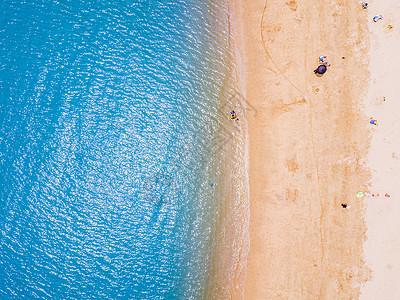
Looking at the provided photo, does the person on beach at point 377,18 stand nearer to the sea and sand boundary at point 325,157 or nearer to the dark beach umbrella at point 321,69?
the sea and sand boundary at point 325,157

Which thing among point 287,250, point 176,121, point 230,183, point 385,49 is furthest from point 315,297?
Answer: point 385,49

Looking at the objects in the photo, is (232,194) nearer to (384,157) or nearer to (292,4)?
(384,157)

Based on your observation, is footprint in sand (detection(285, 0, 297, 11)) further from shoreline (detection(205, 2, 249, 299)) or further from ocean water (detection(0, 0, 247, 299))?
ocean water (detection(0, 0, 247, 299))

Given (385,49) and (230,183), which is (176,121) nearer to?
(230,183)

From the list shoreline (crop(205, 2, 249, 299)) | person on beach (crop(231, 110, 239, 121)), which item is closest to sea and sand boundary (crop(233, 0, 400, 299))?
shoreline (crop(205, 2, 249, 299))

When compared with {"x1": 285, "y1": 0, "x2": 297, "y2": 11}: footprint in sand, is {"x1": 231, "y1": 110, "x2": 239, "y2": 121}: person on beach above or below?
below

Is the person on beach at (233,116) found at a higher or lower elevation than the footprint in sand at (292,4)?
lower

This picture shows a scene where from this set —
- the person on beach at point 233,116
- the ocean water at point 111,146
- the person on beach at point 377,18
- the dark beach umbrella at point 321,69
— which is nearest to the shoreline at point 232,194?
the person on beach at point 233,116
